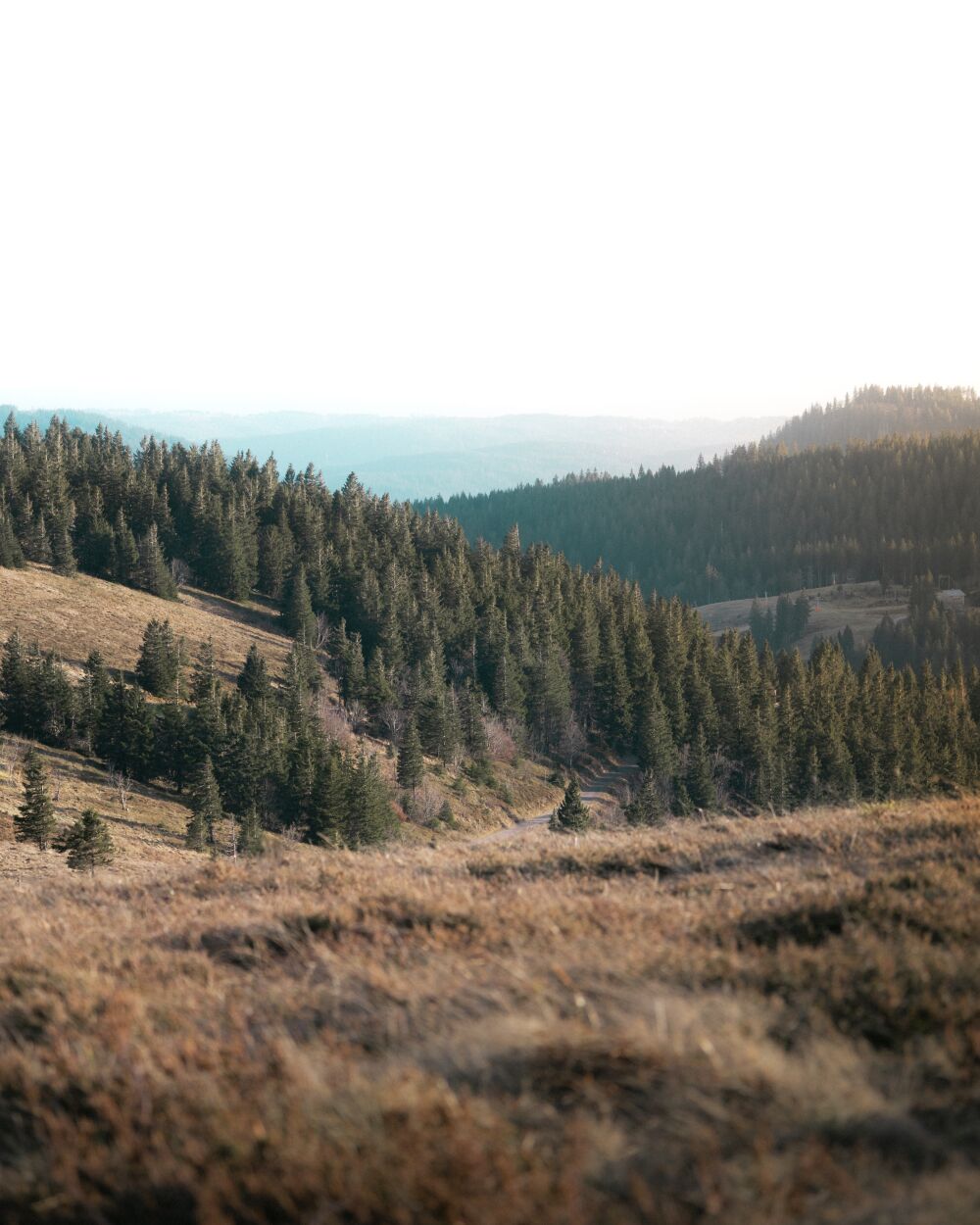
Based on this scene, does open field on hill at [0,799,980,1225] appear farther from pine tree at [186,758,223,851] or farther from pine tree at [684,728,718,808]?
pine tree at [684,728,718,808]

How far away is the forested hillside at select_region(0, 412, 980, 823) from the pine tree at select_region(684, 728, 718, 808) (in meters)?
0.28

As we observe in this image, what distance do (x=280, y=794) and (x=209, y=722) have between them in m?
7.64

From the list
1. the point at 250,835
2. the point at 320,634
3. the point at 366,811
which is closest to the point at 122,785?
the point at 250,835

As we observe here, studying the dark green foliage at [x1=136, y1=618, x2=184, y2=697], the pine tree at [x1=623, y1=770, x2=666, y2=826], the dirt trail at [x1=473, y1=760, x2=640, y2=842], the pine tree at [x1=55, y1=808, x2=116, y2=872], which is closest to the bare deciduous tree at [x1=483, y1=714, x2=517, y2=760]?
the dirt trail at [x1=473, y1=760, x2=640, y2=842]

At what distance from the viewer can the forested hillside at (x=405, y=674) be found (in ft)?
215

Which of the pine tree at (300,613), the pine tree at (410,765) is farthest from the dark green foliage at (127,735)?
the pine tree at (300,613)

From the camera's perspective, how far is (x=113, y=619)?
3568 inches

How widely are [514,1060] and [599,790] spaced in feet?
294

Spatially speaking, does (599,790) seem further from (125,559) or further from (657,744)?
(125,559)

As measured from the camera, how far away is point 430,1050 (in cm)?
530

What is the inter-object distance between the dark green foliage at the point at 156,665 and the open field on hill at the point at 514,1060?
71850 millimetres

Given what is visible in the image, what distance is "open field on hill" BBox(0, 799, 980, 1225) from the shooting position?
409 centimetres

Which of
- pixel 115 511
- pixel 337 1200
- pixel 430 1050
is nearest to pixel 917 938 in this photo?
pixel 430 1050

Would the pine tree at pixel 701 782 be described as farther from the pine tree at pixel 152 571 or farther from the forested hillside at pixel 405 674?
the pine tree at pixel 152 571
